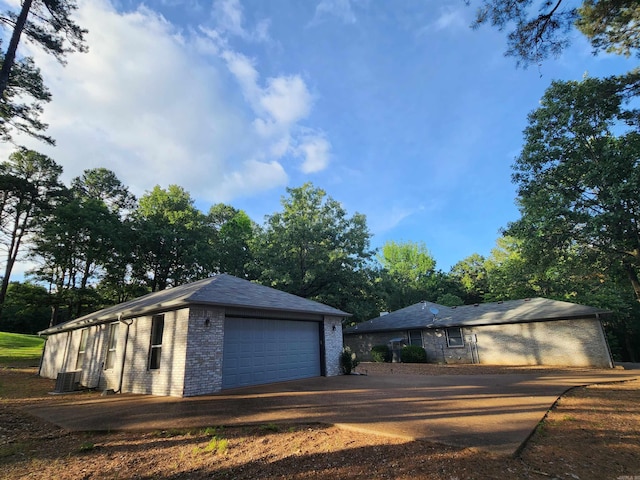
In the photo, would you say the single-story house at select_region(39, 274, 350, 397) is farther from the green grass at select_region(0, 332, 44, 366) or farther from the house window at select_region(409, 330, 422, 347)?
the green grass at select_region(0, 332, 44, 366)

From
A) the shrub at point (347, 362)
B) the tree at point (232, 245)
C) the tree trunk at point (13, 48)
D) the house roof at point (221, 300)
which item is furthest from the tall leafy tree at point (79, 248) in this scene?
the shrub at point (347, 362)

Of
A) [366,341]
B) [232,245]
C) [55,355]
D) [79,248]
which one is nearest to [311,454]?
[55,355]

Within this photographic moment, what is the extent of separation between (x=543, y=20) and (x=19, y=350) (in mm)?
39294

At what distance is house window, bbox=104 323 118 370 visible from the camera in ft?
37.5

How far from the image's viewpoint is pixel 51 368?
16.5 metres

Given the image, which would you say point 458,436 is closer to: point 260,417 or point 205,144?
point 260,417

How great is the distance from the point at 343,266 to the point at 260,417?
59.5 ft

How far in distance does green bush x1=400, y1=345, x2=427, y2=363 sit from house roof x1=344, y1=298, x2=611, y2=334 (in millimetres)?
1378

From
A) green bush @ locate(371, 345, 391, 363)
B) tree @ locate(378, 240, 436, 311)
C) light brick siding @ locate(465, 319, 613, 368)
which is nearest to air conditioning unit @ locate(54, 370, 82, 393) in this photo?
green bush @ locate(371, 345, 391, 363)

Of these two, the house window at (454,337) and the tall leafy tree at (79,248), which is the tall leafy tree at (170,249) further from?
the house window at (454,337)

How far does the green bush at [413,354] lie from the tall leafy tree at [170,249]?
18023 millimetres

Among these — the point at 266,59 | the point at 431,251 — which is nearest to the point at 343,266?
the point at 266,59

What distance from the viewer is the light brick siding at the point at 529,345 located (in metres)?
14.9

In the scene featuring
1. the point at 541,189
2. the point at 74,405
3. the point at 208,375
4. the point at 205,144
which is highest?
the point at 205,144
